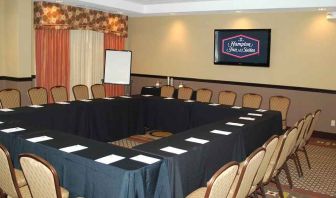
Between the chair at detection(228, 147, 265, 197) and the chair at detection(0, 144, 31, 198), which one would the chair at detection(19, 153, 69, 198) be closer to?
the chair at detection(0, 144, 31, 198)

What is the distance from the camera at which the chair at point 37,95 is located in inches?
237

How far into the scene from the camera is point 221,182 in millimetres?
2295

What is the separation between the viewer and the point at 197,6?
7961 millimetres

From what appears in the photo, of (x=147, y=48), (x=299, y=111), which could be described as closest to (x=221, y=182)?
(x=299, y=111)

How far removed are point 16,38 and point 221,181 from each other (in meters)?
6.03

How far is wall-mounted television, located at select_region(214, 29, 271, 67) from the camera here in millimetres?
7734

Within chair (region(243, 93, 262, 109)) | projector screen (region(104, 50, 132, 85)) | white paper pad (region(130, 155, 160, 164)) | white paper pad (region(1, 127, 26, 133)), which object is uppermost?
projector screen (region(104, 50, 132, 85))

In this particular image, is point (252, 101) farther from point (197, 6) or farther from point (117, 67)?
point (117, 67)

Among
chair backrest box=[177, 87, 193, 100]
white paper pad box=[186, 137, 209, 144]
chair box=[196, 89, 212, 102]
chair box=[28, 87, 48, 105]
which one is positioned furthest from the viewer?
chair backrest box=[177, 87, 193, 100]

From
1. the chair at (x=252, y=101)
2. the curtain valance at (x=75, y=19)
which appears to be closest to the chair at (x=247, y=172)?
the chair at (x=252, y=101)

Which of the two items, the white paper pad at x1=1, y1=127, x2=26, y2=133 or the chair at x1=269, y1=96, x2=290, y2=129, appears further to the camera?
the chair at x1=269, y1=96, x2=290, y2=129

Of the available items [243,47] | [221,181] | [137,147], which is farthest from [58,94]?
[221,181]

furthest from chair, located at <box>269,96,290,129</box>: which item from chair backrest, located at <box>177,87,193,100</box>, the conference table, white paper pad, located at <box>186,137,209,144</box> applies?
white paper pad, located at <box>186,137,209,144</box>

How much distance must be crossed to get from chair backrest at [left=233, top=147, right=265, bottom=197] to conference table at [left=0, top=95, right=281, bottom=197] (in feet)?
1.63
